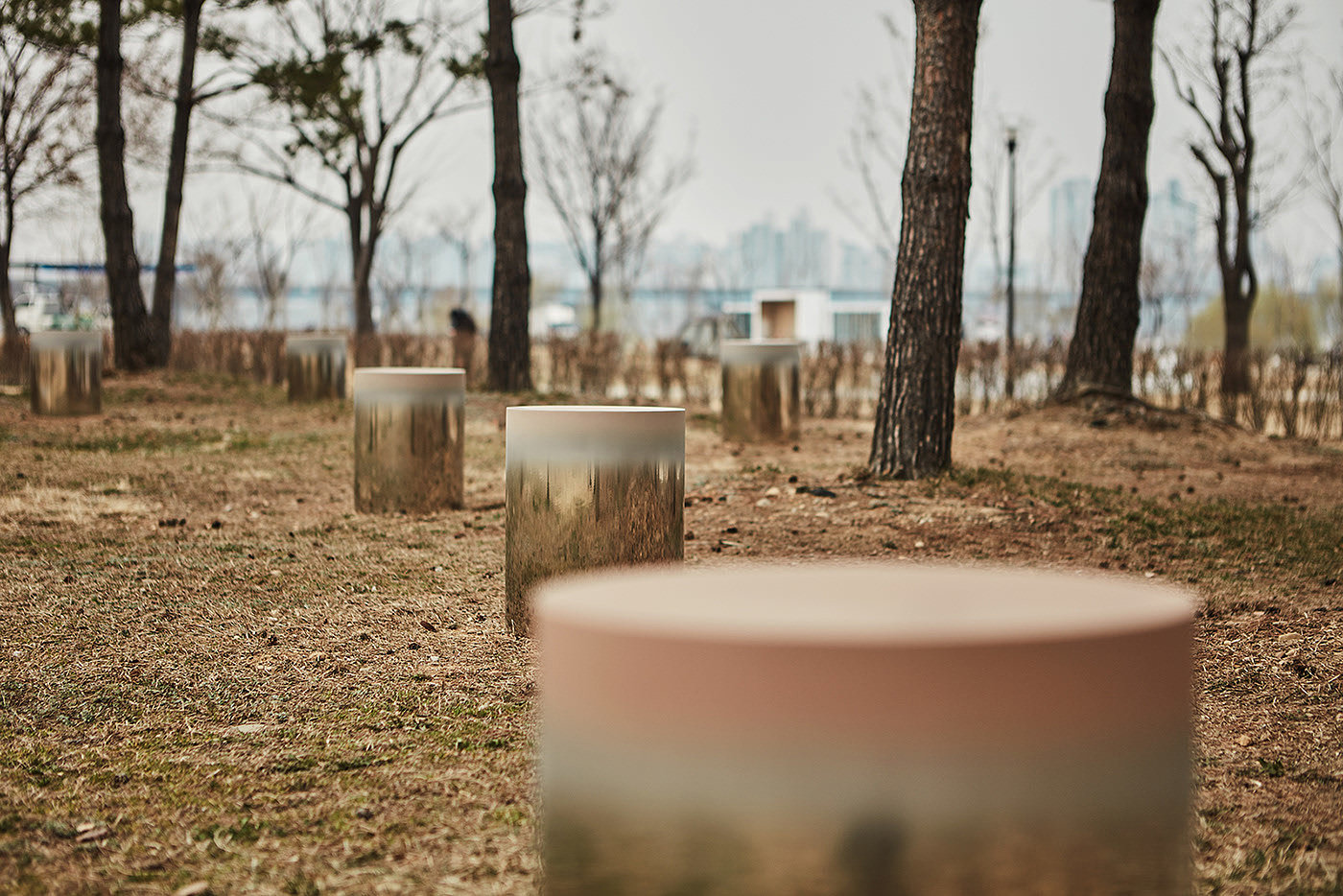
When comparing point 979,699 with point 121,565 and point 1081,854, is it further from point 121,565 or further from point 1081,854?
point 121,565

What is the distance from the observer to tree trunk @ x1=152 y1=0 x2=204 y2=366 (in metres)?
20.2

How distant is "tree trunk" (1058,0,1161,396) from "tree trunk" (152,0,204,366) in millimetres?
13510

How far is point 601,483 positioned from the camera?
16.0 ft

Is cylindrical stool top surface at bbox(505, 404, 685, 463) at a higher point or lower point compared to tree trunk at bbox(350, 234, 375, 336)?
lower

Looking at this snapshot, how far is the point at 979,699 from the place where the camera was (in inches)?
70.7

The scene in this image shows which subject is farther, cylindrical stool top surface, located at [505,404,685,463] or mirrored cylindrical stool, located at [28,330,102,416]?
mirrored cylindrical stool, located at [28,330,102,416]

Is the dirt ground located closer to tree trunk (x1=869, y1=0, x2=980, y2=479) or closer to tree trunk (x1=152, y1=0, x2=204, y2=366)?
tree trunk (x1=869, y1=0, x2=980, y2=479)

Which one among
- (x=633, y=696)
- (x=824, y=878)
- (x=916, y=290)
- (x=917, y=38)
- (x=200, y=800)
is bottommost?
(x=200, y=800)

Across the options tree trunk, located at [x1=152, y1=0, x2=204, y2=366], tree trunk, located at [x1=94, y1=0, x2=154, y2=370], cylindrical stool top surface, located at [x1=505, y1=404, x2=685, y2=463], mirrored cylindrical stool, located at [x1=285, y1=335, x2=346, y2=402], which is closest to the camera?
cylindrical stool top surface, located at [x1=505, y1=404, x2=685, y2=463]

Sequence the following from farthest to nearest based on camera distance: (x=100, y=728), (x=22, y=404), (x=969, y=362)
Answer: (x=969, y=362) → (x=22, y=404) → (x=100, y=728)

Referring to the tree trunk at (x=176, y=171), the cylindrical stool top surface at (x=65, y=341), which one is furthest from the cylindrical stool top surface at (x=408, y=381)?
the tree trunk at (x=176, y=171)

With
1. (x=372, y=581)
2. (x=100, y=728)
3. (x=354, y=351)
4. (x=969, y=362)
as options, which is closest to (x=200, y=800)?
(x=100, y=728)

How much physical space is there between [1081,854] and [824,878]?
364 millimetres

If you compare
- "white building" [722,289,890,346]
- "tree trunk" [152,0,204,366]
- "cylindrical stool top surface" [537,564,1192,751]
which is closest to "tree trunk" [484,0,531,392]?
"tree trunk" [152,0,204,366]
